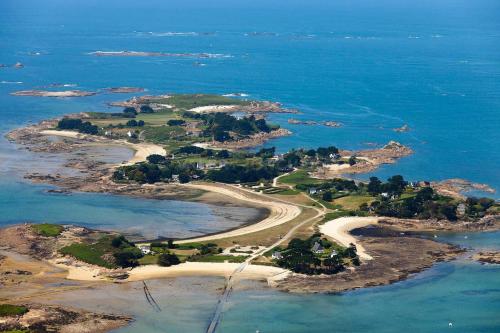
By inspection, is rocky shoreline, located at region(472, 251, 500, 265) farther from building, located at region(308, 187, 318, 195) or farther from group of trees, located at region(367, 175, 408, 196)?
building, located at region(308, 187, 318, 195)

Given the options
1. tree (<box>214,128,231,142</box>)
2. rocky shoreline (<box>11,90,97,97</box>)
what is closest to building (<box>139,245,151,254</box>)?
tree (<box>214,128,231,142</box>)

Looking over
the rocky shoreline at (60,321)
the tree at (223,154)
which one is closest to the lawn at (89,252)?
the rocky shoreline at (60,321)

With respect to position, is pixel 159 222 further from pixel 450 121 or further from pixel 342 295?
pixel 450 121

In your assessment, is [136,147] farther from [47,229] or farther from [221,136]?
[47,229]

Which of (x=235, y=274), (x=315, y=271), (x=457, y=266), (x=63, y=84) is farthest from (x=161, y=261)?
(x=63, y=84)

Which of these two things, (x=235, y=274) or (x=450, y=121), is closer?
(x=235, y=274)

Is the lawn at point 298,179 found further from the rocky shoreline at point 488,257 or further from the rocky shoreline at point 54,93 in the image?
the rocky shoreline at point 54,93
